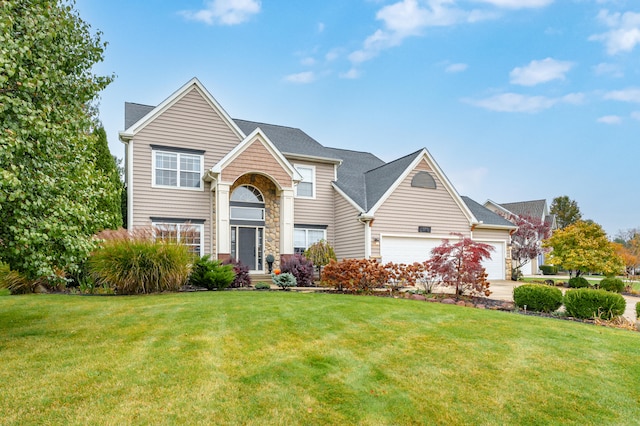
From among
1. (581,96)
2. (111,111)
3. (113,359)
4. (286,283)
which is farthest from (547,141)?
(111,111)

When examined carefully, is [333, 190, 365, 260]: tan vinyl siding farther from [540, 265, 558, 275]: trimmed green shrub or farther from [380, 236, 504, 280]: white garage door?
Answer: [540, 265, 558, 275]: trimmed green shrub

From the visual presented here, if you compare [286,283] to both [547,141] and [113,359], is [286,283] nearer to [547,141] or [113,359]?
[113,359]

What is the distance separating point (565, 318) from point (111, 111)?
96.0 feet

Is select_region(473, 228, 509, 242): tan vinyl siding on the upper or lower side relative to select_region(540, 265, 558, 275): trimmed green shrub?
upper

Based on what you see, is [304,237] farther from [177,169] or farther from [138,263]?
[138,263]

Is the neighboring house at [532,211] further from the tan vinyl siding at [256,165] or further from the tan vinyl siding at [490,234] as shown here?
the tan vinyl siding at [256,165]

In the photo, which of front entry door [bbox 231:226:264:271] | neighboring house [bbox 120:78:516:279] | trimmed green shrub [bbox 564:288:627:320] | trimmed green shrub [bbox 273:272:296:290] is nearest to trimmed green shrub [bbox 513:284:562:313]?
trimmed green shrub [bbox 564:288:627:320]

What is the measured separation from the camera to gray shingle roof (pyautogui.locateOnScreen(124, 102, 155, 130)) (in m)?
15.9

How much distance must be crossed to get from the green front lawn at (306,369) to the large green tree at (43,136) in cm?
147

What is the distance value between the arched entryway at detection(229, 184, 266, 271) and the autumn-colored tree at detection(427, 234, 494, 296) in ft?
25.9

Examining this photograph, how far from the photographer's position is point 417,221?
18188 mm

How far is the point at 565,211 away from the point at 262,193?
39.5 metres

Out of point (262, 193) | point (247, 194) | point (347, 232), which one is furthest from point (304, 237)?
point (247, 194)

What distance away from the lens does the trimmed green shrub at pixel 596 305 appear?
8.84 meters
